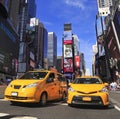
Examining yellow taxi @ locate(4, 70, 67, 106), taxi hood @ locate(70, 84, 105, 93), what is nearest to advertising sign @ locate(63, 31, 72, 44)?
yellow taxi @ locate(4, 70, 67, 106)

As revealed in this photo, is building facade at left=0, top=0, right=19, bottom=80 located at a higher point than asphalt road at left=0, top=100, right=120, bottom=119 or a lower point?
higher

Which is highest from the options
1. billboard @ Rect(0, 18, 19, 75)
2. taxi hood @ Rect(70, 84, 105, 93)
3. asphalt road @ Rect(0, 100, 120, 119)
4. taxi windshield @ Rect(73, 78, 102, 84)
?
billboard @ Rect(0, 18, 19, 75)

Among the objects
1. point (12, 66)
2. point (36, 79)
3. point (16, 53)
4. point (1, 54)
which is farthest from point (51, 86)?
point (16, 53)

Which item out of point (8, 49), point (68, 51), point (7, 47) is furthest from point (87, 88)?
point (68, 51)

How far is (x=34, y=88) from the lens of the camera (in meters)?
11.6

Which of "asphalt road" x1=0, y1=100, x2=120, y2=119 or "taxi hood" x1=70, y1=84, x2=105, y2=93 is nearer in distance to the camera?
"asphalt road" x1=0, y1=100, x2=120, y2=119

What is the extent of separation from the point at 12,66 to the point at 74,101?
277 feet

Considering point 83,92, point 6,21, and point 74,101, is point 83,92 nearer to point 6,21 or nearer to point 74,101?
point 74,101

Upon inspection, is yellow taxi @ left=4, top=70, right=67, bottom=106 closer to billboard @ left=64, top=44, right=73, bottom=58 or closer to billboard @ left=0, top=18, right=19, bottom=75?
billboard @ left=0, top=18, right=19, bottom=75

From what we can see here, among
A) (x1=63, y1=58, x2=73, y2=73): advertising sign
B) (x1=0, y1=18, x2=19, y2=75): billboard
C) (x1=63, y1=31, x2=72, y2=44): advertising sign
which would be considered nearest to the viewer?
(x1=0, y1=18, x2=19, y2=75): billboard

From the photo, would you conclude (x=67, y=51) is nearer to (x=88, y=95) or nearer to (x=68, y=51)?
(x=68, y=51)

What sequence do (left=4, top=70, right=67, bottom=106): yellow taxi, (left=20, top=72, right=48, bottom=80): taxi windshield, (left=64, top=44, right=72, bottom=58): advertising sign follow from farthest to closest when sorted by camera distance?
(left=64, top=44, right=72, bottom=58): advertising sign, (left=20, top=72, right=48, bottom=80): taxi windshield, (left=4, top=70, right=67, bottom=106): yellow taxi

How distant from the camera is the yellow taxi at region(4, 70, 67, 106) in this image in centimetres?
1147

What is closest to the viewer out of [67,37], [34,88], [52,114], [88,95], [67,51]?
[52,114]
